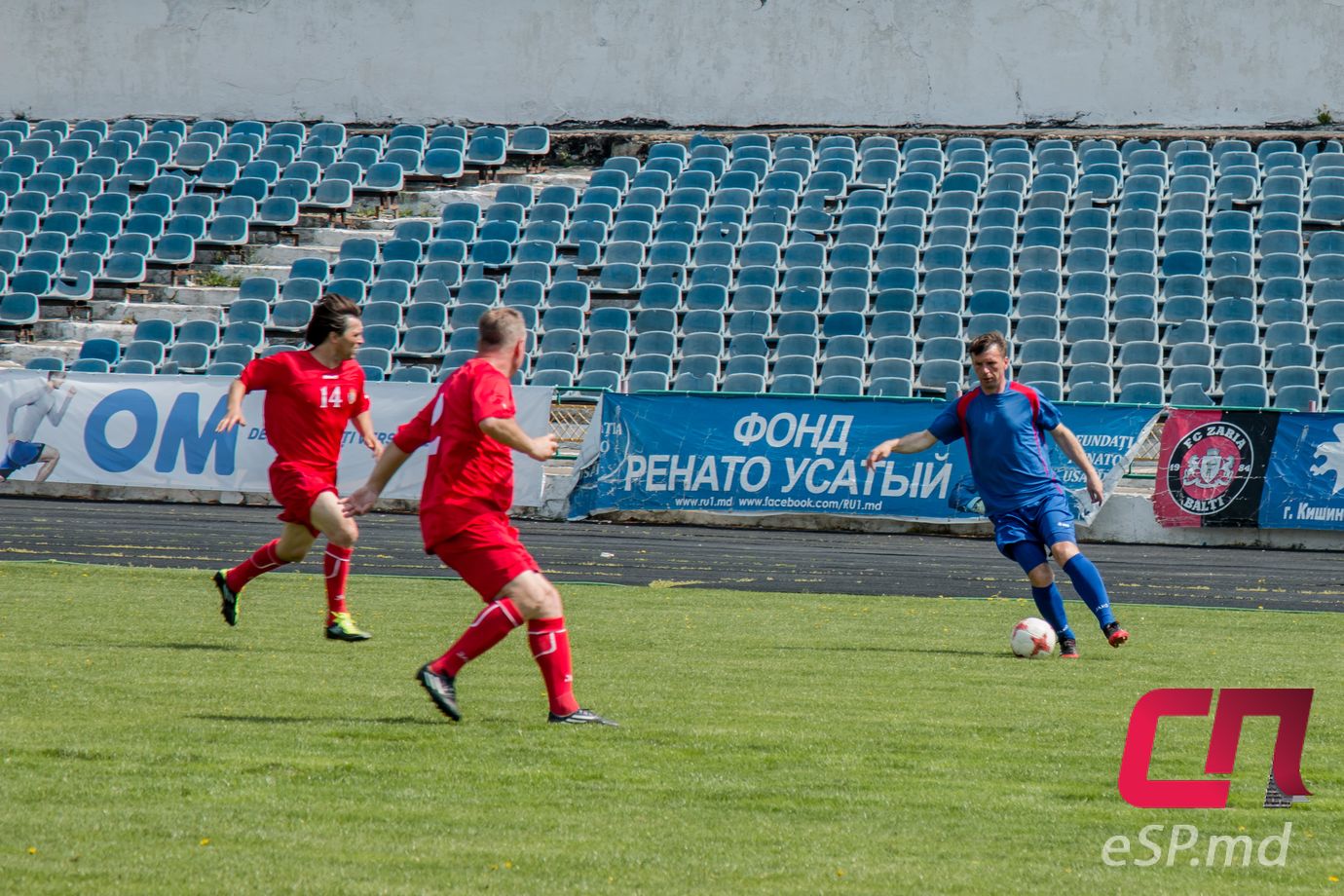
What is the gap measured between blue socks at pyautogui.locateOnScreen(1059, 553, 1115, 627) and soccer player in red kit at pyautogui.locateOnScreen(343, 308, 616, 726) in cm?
427

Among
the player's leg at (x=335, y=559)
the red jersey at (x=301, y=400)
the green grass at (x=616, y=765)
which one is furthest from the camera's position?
the red jersey at (x=301, y=400)

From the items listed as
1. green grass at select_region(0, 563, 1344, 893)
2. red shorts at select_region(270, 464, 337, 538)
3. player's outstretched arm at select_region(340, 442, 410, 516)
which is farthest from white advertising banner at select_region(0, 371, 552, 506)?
player's outstretched arm at select_region(340, 442, 410, 516)

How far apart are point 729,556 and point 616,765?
39.4ft

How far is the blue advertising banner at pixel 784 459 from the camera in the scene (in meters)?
21.1

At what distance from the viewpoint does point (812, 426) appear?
21484 mm

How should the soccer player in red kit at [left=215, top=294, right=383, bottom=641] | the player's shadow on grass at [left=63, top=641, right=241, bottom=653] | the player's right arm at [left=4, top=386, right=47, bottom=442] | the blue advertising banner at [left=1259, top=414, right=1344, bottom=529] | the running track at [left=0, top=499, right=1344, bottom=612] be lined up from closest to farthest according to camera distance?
the player's shadow on grass at [left=63, top=641, right=241, bottom=653] < the soccer player in red kit at [left=215, top=294, right=383, bottom=641] < the running track at [left=0, top=499, right=1344, bottom=612] < the blue advertising banner at [left=1259, top=414, right=1344, bottom=529] < the player's right arm at [left=4, top=386, right=47, bottom=442]

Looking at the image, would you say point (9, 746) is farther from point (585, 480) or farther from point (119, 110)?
point (119, 110)

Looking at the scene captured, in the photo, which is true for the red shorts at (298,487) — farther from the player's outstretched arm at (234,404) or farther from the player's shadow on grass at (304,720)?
the player's shadow on grass at (304,720)

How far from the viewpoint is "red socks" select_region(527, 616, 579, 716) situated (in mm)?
6762

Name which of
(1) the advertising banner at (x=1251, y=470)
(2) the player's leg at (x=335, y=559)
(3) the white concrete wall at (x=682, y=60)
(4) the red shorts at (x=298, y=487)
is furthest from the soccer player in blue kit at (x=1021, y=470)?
(3) the white concrete wall at (x=682, y=60)

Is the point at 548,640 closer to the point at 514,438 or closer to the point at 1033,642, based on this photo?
the point at 514,438

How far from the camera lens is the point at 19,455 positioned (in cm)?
2380

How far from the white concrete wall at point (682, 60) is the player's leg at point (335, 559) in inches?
1021

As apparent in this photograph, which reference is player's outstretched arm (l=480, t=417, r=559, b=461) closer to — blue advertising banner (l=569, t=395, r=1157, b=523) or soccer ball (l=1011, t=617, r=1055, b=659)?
soccer ball (l=1011, t=617, r=1055, b=659)
